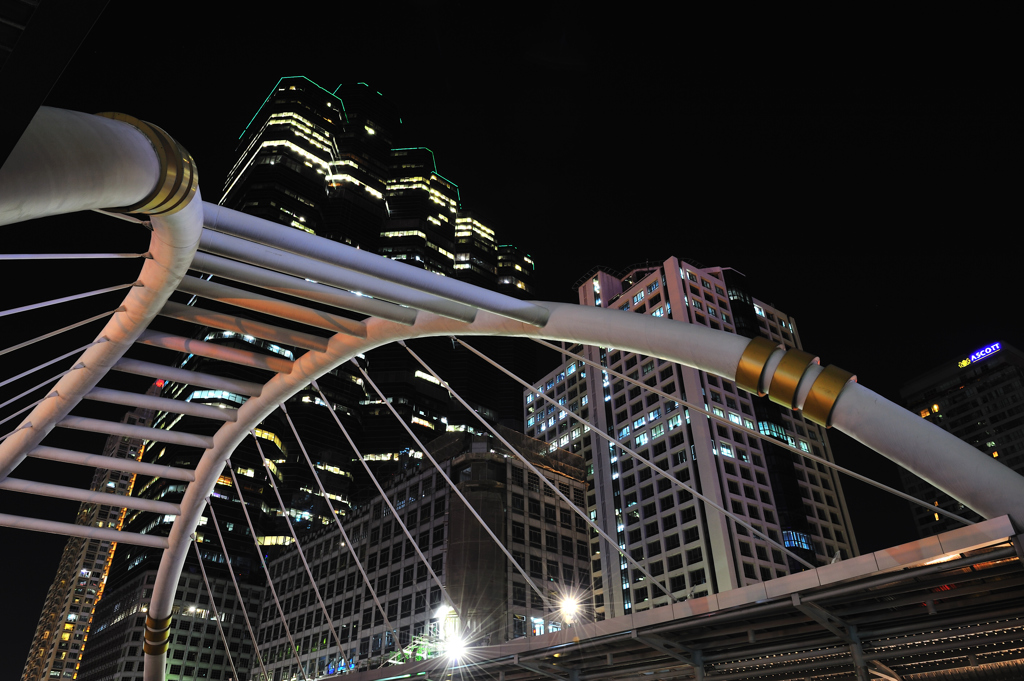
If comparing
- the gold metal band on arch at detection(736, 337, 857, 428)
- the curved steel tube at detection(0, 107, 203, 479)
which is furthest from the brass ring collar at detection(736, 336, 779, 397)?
the curved steel tube at detection(0, 107, 203, 479)

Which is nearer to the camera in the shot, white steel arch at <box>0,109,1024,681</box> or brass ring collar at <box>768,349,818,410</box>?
white steel arch at <box>0,109,1024,681</box>

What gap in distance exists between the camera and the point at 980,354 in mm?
153250

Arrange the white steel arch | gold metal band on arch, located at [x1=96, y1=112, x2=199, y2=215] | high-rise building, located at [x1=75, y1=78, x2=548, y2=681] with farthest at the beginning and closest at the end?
high-rise building, located at [x1=75, y1=78, x2=548, y2=681], gold metal band on arch, located at [x1=96, y1=112, x2=199, y2=215], the white steel arch

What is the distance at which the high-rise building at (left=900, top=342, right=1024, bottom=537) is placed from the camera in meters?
138

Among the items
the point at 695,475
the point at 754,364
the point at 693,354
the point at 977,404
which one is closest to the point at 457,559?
the point at 695,475

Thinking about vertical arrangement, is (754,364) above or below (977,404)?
below

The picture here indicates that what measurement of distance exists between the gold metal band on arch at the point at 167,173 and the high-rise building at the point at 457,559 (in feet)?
213

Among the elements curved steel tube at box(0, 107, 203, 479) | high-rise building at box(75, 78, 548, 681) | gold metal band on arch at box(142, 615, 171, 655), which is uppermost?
high-rise building at box(75, 78, 548, 681)

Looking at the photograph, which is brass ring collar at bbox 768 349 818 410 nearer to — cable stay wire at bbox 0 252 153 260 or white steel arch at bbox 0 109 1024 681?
white steel arch at bbox 0 109 1024 681

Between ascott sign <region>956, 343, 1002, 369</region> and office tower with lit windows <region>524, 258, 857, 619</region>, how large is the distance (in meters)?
75.5

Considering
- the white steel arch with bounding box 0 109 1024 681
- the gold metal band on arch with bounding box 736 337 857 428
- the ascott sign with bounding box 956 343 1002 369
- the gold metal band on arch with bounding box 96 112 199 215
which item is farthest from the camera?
the ascott sign with bounding box 956 343 1002 369

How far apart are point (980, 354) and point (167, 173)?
605 ft

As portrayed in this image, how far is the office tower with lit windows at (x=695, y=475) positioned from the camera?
→ 79.6 metres

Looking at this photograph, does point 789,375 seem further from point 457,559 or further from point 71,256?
point 457,559
